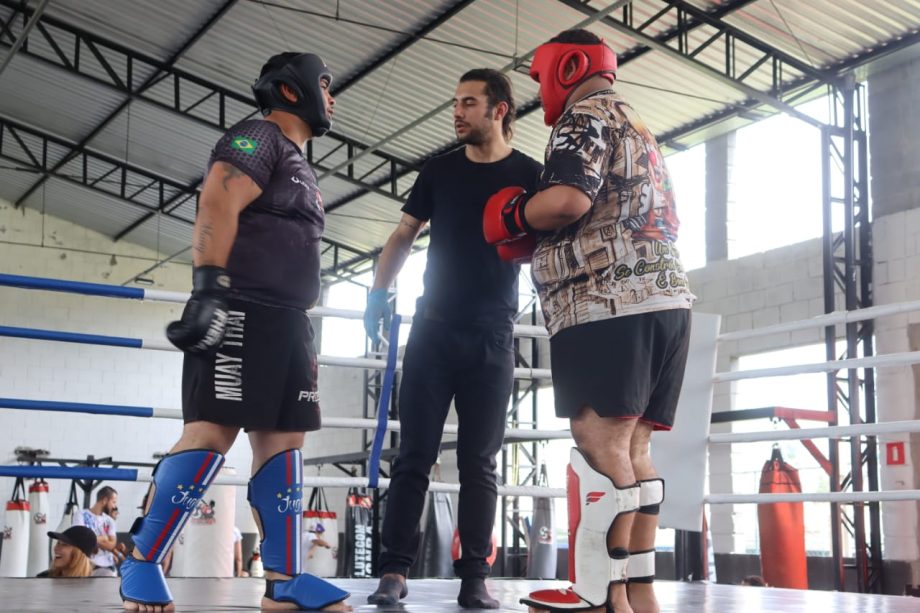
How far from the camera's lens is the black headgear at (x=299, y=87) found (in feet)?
7.54

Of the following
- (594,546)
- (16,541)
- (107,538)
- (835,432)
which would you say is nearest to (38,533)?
(16,541)

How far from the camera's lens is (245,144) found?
2.15 meters

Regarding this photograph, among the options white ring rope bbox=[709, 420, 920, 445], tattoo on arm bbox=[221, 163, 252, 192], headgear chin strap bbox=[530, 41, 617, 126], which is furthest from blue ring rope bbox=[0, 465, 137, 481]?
white ring rope bbox=[709, 420, 920, 445]

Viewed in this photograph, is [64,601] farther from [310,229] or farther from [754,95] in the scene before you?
[754,95]

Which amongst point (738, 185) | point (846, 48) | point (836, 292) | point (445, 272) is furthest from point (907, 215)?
point (445, 272)

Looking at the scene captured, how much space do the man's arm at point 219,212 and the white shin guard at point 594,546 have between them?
2.80ft

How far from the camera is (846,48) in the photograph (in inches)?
330

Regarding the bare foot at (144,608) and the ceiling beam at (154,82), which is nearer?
the bare foot at (144,608)

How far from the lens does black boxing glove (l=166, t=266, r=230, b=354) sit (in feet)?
6.63

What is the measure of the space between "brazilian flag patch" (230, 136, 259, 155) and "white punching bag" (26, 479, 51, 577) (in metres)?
9.62

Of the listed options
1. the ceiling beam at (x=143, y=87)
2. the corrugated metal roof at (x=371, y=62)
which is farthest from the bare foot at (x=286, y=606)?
the ceiling beam at (x=143, y=87)

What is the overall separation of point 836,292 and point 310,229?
7493 mm

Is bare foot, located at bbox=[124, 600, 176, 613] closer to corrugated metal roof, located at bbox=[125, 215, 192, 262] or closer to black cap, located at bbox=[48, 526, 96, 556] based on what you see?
black cap, located at bbox=[48, 526, 96, 556]

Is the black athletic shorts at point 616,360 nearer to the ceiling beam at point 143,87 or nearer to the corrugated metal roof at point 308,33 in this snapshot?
the corrugated metal roof at point 308,33
